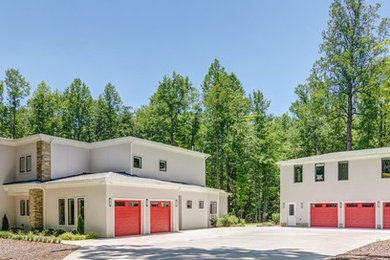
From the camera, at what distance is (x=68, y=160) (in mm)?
26188

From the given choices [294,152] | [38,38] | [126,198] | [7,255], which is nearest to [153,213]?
[126,198]

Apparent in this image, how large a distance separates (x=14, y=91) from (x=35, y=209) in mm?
18600

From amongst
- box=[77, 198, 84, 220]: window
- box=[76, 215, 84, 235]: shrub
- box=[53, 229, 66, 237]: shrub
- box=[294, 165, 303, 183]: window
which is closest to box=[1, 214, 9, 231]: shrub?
box=[53, 229, 66, 237]: shrub

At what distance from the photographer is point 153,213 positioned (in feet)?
79.8

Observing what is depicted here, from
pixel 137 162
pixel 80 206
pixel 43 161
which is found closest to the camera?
pixel 80 206

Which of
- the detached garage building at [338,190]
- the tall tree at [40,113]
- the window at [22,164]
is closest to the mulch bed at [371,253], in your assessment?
the detached garage building at [338,190]

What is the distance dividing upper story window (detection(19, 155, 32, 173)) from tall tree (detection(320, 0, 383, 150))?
27.0m

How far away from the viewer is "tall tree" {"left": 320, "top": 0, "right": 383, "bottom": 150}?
3591cm

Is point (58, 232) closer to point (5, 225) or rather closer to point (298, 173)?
point (5, 225)

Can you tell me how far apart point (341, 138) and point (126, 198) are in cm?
2891

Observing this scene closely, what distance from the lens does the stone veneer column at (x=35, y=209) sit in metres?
23.6

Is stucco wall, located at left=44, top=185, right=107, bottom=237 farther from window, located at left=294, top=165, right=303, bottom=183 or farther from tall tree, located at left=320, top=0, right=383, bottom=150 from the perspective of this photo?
tall tree, located at left=320, top=0, right=383, bottom=150

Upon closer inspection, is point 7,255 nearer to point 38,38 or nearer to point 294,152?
point 38,38

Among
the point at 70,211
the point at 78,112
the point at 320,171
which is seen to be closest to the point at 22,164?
the point at 70,211
